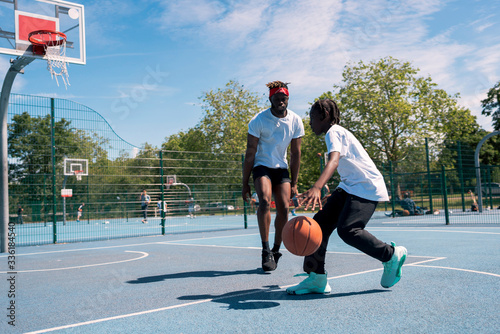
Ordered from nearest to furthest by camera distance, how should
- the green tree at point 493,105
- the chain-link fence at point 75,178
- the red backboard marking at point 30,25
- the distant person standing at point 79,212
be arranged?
1. the red backboard marking at point 30,25
2. the chain-link fence at point 75,178
3. the distant person standing at point 79,212
4. the green tree at point 493,105

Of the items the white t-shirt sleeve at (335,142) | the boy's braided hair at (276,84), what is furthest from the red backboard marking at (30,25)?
the white t-shirt sleeve at (335,142)

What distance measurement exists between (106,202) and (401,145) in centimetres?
2515

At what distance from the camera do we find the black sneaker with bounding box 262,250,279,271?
16.7 ft

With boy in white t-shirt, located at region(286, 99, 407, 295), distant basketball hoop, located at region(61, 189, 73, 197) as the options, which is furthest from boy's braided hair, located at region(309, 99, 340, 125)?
distant basketball hoop, located at region(61, 189, 73, 197)

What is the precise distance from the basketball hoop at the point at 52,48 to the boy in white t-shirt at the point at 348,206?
8322mm

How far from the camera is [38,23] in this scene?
10625 millimetres

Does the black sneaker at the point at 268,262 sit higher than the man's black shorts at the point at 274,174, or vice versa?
the man's black shorts at the point at 274,174

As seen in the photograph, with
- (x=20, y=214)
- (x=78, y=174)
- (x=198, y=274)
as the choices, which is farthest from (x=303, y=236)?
(x=20, y=214)

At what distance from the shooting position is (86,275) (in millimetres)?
5621

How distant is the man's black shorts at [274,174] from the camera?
5.34 m

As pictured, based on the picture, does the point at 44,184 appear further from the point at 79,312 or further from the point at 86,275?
the point at 79,312

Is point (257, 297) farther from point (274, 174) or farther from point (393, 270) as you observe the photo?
point (274, 174)

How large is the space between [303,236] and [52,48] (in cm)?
906

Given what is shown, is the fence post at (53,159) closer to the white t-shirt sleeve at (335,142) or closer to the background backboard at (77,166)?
the background backboard at (77,166)
